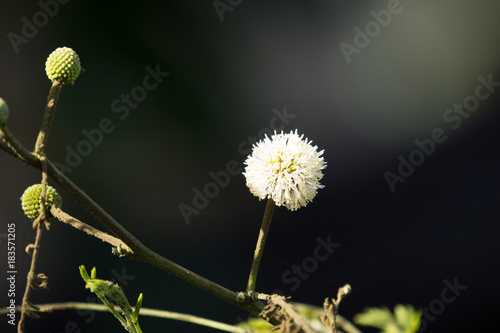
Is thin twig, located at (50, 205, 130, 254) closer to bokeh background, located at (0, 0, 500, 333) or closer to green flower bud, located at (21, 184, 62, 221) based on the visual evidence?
green flower bud, located at (21, 184, 62, 221)

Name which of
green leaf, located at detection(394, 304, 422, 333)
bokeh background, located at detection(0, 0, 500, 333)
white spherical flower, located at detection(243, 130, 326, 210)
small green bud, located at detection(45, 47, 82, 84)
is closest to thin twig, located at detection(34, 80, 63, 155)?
small green bud, located at detection(45, 47, 82, 84)

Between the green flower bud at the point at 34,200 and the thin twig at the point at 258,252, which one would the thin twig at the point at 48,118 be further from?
the thin twig at the point at 258,252

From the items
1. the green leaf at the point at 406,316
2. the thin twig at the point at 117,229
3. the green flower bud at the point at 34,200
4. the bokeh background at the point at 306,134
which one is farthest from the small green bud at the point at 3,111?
the bokeh background at the point at 306,134

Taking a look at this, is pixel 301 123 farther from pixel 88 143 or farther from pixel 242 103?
pixel 88 143

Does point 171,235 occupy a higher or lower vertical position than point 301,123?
lower

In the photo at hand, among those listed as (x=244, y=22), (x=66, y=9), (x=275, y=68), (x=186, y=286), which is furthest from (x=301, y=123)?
(x=66, y=9)

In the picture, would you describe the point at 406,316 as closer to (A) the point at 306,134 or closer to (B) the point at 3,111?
(B) the point at 3,111

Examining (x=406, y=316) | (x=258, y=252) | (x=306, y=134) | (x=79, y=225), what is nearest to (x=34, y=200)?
(x=79, y=225)
